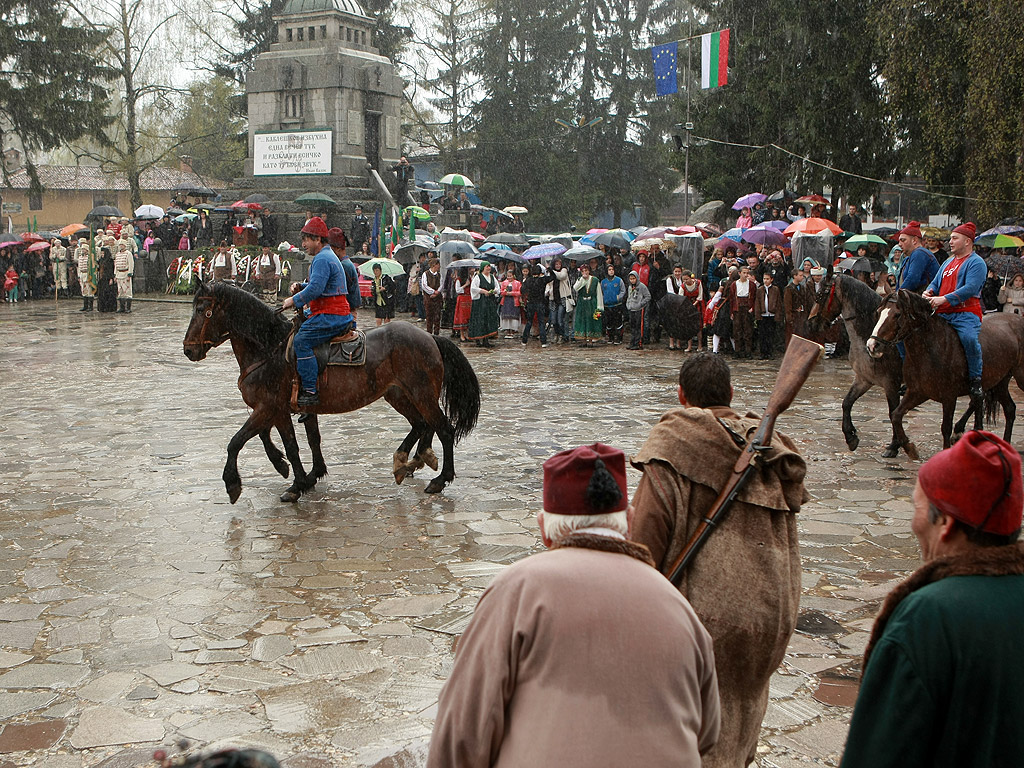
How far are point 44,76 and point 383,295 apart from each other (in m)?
20.9

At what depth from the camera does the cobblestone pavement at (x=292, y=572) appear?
4.67m

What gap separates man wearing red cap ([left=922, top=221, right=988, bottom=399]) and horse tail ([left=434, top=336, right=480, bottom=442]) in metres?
4.28

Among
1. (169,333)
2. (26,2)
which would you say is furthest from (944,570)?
(26,2)

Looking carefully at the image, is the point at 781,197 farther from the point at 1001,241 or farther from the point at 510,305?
the point at 510,305

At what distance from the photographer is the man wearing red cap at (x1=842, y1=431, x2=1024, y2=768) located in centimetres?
212

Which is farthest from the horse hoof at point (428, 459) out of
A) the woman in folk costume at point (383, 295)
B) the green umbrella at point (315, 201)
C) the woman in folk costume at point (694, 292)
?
the green umbrella at point (315, 201)

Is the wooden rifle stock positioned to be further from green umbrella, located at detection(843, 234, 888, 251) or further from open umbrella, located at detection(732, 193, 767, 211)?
open umbrella, located at detection(732, 193, 767, 211)

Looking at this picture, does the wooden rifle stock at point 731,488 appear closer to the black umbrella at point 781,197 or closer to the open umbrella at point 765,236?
the open umbrella at point 765,236

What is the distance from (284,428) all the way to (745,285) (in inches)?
447

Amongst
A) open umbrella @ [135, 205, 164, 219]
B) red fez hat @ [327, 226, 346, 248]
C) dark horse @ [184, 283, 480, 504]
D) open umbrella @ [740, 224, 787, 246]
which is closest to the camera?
dark horse @ [184, 283, 480, 504]

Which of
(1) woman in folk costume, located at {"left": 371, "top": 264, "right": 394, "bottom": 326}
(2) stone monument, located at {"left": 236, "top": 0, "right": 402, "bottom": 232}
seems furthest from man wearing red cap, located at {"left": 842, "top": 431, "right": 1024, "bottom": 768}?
(2) stone monument, located at {"left": 236, "top": 0, "right": 402, "bottom": 232}

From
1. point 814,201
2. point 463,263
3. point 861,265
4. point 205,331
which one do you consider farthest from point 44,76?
point 205,331

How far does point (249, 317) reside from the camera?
8.45 metres

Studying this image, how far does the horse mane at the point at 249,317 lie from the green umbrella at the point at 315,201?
78.5 ft
